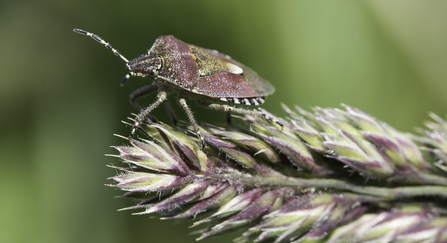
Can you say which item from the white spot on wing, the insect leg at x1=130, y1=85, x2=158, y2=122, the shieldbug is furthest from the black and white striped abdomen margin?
the insect leg at x1=130, y1=85, x2=158, y2=122

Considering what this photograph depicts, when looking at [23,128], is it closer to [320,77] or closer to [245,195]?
[245,195]

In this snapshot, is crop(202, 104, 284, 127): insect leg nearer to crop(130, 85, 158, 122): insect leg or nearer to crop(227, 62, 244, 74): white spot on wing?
crop(227, 62, 244, 74): white spot on wing

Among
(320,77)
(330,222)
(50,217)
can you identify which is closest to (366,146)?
(330,222)

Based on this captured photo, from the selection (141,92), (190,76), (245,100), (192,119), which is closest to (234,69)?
(245,100)

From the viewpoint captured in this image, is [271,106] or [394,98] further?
[271,106]

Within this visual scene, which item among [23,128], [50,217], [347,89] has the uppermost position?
[347,89]

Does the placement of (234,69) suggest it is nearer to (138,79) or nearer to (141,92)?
(141,92)
